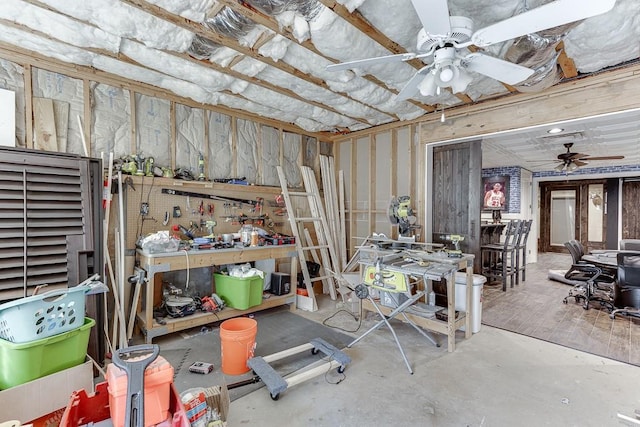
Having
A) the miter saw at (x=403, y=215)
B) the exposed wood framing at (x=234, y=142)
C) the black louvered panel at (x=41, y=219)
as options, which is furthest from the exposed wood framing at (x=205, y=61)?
Answer: the miter saw at (x=403, y=215)

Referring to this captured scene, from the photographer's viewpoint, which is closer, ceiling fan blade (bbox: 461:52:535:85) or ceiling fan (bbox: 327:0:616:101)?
ceiling fan (bbox: 327:0:616:101)

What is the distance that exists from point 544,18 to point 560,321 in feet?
12.4

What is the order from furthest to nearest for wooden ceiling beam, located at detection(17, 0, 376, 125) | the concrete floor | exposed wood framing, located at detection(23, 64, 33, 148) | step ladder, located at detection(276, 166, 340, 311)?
1. step ladder, located at detection(276, 166, 340, 311)
2. exposed wood framing, located at detection(23, 64, 33, 148)
3. wooden ceiling beam, located at detection(17, 0, 376, 125)
4. the concrete floor

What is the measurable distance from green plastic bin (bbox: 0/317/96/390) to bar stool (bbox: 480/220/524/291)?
19.0ft

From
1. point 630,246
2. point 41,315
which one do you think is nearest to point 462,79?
point 41,315

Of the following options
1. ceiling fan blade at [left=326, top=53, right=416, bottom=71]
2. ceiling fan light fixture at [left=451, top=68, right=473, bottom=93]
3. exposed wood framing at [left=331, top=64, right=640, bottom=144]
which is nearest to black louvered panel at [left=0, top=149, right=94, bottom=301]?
ceiling fan blade at [left=326, top=53, right=416, bottom=71]

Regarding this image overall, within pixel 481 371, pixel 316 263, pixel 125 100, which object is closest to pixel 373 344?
pixel 481 371

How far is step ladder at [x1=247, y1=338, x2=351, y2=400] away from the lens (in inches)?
91.5

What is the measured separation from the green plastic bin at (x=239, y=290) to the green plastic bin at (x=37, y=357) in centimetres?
179

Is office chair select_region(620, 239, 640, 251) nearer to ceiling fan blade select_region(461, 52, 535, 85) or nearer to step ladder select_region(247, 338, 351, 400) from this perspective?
ceiling fan blade select_region(461, 52, 535, 85)

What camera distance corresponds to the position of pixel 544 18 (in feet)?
5.21

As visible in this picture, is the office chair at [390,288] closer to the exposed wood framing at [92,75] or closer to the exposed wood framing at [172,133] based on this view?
the exposed wood framing at [172,133]

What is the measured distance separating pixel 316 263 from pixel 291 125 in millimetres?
2233

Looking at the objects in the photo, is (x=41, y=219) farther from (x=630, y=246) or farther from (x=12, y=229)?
(x=630, y=246)
